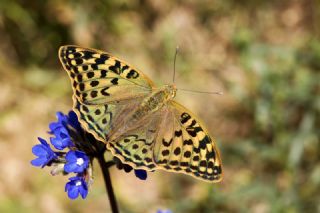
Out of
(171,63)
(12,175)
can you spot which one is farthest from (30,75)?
(171,63)

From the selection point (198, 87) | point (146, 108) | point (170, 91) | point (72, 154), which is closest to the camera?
point (72, 154)

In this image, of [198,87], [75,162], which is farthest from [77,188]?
[198,87]

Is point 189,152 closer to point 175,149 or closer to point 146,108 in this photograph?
point 175,149

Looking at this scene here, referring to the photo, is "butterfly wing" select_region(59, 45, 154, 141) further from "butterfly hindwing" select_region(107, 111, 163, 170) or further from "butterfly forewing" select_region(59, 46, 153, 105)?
"butterfly hindwing" select_region(107, 111, 163, 170)

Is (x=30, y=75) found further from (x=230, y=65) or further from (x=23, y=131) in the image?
(x=230, y=65)

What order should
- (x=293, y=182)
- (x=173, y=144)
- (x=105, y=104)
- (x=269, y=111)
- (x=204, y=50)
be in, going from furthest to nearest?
(x=204, y=50) → (x=269, y=111) → (x=293, y=182) → (x=105, y=104) → (x=173, y=144)

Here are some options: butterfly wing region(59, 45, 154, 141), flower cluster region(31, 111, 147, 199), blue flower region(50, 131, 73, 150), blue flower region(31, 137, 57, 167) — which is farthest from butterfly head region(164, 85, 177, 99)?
blue flower region(31, 137, 57, 167)

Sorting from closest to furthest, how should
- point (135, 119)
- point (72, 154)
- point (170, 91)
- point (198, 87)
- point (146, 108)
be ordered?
point (72, 154) < point (135, 119) < point (146, 108) < point (170, 91) < point (198, 87)
